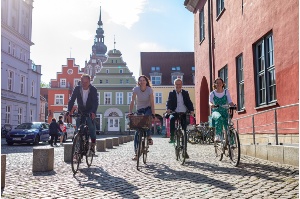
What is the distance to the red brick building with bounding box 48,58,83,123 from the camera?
5903 cm

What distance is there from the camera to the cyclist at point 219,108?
736cm

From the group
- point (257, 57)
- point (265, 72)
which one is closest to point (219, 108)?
point (265, 72)

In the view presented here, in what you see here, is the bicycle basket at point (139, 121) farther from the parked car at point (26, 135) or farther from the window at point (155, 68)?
the window at point (155, 68)

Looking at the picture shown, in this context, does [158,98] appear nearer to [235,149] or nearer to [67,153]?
[67,153]

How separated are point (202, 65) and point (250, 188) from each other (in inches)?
628

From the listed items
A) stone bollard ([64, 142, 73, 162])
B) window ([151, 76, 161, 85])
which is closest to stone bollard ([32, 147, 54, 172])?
stone bollard ([64, 142, 73, 162])

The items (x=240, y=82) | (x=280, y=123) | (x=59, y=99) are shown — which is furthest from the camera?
(x=59, y=99)

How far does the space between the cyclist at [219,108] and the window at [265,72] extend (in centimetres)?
297

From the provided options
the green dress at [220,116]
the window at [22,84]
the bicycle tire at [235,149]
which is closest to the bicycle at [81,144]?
the green dress at [220,116]

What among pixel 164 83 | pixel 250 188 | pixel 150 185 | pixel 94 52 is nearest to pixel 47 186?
pixel 150 185

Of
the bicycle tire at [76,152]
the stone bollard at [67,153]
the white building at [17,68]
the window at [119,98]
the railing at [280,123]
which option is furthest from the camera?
the window at [119,98]

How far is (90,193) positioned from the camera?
4340 millimetres

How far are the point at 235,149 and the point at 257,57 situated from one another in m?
5.64

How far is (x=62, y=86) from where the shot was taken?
5922cm
